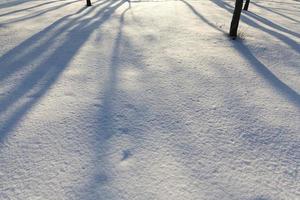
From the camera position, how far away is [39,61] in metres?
4.09

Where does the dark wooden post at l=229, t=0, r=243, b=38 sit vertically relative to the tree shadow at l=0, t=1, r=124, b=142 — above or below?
above

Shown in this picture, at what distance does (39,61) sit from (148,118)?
246cm

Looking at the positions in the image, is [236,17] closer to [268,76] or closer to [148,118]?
[268,76]

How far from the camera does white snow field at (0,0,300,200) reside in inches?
76.7

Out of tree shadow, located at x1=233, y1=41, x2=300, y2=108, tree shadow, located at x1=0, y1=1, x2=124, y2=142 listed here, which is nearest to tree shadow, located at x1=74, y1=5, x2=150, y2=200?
tree shadow, located at x1=0, y1=1, x2=124, y2=142

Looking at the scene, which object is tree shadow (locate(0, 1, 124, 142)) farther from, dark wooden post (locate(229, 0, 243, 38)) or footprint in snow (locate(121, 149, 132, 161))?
dark wooden post (locate(229, 0, 243, 38))

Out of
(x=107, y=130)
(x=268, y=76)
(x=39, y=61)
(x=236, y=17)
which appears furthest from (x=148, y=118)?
(x=236, y=17)

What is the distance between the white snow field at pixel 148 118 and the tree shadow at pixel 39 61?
0.02 metres

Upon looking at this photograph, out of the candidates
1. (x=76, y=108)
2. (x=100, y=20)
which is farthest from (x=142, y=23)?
(x=76, y=108)

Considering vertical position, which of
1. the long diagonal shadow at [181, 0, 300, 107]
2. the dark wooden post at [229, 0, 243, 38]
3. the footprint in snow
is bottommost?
the footprint in snow

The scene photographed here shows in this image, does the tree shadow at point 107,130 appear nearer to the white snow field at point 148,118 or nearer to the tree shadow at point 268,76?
the white snow field at point 148,118

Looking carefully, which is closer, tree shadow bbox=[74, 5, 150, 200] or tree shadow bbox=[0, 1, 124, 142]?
tree shadow bbox=[74, 5, 150, 200]

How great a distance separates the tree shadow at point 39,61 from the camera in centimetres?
285

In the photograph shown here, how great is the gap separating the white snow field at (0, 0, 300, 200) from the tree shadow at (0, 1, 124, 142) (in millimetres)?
20
